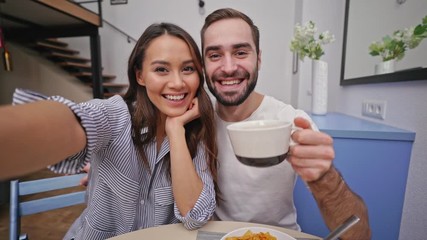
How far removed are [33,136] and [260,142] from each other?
1.17 feet

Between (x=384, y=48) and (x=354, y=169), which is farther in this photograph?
(x=384, y=48)

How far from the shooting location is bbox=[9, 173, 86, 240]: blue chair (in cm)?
94

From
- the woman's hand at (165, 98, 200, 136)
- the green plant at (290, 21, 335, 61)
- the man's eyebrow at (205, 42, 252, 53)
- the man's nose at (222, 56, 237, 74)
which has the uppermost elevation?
the green plant at (290, 21, 335, 61)

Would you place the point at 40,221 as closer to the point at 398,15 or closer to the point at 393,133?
the point at 393,133

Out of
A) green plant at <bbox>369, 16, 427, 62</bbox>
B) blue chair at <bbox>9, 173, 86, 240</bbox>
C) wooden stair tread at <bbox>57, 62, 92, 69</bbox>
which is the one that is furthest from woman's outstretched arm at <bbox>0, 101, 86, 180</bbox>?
wooden stair tread at <bbox>57, 62, 92, 69</bbox>

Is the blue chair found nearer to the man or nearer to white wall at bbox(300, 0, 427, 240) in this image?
the man

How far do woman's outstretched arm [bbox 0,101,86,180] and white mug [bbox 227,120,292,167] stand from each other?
0.30 m

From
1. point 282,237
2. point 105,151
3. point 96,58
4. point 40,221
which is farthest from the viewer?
point 96,58

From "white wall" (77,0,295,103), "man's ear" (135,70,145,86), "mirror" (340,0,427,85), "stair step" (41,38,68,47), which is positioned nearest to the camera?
"man's ear" (135,70,145,86)

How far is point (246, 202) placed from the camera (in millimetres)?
911

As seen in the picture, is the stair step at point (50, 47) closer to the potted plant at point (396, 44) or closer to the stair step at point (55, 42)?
the stair step at point (55, 42)

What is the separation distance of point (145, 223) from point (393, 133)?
1133 millimetres

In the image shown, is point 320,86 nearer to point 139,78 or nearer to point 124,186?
point 139,78

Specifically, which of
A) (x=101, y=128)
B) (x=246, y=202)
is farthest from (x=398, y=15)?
(x=101, y=128)
